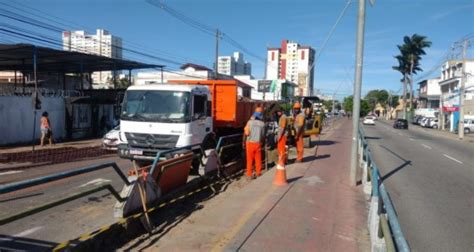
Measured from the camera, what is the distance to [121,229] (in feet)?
21.7

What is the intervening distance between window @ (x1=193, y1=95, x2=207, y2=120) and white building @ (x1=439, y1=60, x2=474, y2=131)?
5241cm

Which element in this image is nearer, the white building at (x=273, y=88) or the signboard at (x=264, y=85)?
the signboard at (x=264, y=85)

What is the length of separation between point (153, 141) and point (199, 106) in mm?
1864

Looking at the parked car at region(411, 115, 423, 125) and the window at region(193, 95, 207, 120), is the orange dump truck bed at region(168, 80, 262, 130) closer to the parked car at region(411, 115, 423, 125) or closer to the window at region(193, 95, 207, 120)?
the window at region(193, 95, 207, 120)

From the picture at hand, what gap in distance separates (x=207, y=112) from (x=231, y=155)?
209cm

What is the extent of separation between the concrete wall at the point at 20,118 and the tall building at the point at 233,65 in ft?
225

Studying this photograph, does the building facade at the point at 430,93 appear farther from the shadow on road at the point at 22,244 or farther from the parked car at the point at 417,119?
the shadow on road at the point at 22,244

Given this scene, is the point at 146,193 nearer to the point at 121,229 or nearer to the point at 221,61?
the point at 121,229

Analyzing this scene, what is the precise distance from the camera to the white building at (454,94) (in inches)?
2428

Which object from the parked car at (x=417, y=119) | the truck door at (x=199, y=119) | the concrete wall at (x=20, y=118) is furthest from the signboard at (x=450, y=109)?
the truck door at (x=199, y=119)

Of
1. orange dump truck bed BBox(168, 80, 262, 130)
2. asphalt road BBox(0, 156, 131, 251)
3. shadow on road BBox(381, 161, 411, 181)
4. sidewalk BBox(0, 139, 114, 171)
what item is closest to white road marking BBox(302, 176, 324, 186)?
shadow on road BBox(381, 161, 411, 181)

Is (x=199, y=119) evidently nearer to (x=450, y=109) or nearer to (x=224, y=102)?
(x=224, y=102)

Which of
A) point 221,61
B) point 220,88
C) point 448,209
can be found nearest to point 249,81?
point 221,61

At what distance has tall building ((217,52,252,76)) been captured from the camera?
99925mm
